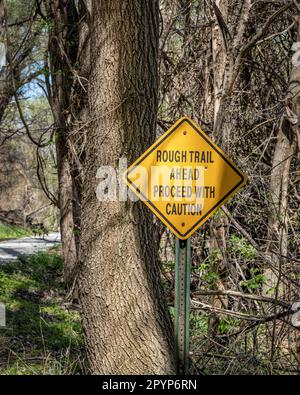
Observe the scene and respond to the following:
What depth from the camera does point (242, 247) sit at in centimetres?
665

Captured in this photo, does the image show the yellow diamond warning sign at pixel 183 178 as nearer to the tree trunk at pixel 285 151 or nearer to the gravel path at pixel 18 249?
the tree trunk at pixel 285 151

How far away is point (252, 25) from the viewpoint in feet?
27.6

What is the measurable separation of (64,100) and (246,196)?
5231 mm

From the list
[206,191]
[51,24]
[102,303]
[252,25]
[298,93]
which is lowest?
[102,303]

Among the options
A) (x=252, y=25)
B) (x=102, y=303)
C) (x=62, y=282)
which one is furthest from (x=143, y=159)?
(x=62, y=282)

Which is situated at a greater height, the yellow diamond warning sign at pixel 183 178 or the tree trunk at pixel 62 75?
the tree trunk at pixel 62 75

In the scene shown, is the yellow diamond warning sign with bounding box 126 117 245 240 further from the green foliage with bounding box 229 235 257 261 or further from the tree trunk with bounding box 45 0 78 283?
the tree trunk with bounding box 45 0 78 283

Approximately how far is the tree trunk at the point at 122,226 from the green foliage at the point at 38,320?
93cm

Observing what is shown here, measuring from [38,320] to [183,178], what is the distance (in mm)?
6406

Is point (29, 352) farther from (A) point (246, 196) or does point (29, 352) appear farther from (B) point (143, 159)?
(B) point (143, 159)

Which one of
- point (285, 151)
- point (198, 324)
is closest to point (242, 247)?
point (198, 324)

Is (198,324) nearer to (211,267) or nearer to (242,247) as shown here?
(211,267)

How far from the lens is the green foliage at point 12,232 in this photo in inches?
972

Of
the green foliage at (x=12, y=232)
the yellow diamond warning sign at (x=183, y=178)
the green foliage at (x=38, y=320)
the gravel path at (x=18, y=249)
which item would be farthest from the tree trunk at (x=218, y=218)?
the green foliage at (x=12, y=232)
